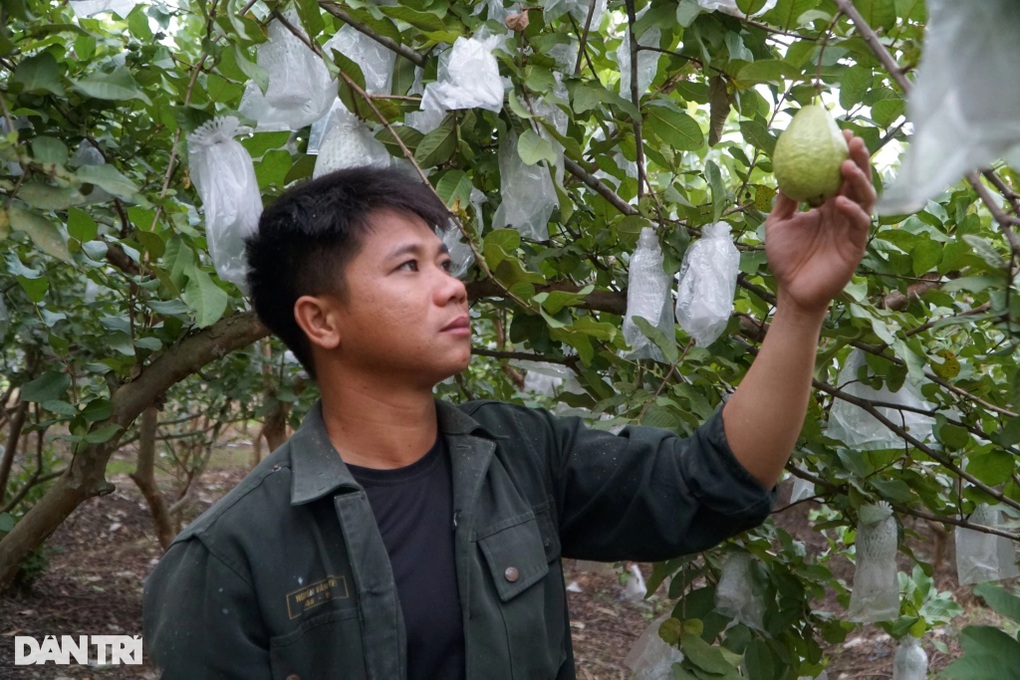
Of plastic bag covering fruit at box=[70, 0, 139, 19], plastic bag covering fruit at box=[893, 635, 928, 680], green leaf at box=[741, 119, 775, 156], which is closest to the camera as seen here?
green leaf at box=[741, 119, 775, 156]

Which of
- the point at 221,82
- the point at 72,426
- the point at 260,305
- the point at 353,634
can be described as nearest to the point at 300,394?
the point at 72,426

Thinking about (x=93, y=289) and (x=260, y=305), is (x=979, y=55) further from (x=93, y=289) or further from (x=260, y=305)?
(x=93, y=289)

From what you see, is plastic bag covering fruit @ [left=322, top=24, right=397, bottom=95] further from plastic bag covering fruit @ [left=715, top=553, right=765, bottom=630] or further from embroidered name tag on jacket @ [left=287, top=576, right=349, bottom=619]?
plastic bag covering fruit @ [left=715, top=553, right=765, bottom=630]

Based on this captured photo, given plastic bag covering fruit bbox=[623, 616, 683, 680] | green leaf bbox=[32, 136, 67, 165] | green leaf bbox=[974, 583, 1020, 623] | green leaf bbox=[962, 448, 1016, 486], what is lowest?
green leaf bbox=[974, 583, 1020, 623]

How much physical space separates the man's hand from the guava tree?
16 centimetres

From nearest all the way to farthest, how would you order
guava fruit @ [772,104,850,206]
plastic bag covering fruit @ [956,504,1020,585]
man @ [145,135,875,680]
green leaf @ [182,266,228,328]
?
guava fruit @ [772,104,850,206] < man @ [145,135,875,680] < green leaf @ [182,266,228,328] < plastic bag covering fruit @ [956,504,1020,585]

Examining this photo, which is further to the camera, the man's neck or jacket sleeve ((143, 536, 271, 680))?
the man's neck

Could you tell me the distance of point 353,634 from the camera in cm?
129

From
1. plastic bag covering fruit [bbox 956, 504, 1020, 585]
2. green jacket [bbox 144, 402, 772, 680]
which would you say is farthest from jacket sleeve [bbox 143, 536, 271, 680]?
plastic bag covering fruit [bbox 956, 504, 1020, 585]

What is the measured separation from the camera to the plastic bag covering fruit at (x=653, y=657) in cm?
217

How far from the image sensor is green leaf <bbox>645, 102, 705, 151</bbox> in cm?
175

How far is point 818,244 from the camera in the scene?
1.20m

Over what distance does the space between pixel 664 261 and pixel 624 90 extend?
0.36 m

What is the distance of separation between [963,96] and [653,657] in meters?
1.67
